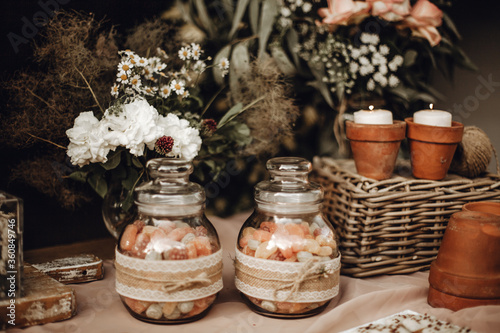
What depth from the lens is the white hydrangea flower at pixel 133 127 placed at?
3.10 ft

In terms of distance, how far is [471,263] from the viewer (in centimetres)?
88

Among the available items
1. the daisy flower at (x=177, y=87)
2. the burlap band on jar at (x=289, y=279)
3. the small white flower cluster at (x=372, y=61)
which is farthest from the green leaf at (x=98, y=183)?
the small white flower cluster at (x=372, y=61)

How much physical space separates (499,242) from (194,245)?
1.73 feet

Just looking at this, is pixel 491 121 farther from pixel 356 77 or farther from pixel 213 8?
pixel 213 8

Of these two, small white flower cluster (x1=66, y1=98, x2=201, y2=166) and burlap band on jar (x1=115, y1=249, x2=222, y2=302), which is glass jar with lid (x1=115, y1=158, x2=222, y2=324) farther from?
small white flower cluster (x1=66, y1=98, x2=201, y2=166)

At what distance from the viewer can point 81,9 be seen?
47.5 inches

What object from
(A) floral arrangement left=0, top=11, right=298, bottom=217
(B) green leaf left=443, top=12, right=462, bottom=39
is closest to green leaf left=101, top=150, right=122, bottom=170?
(A) floral arrangement left=0, top=11, right=298, bottom=217

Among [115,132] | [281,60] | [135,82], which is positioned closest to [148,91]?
[135,82]

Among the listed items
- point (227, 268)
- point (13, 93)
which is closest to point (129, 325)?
point (227, 268)

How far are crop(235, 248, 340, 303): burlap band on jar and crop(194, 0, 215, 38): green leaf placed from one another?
26.7 inches

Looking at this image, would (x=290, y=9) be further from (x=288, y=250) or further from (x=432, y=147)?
(x=288, y=250)

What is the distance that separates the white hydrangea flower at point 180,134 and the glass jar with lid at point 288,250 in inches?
7.1

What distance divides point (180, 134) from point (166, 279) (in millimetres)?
310

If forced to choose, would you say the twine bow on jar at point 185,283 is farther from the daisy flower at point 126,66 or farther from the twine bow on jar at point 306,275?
the daisy flower at point 126,66
